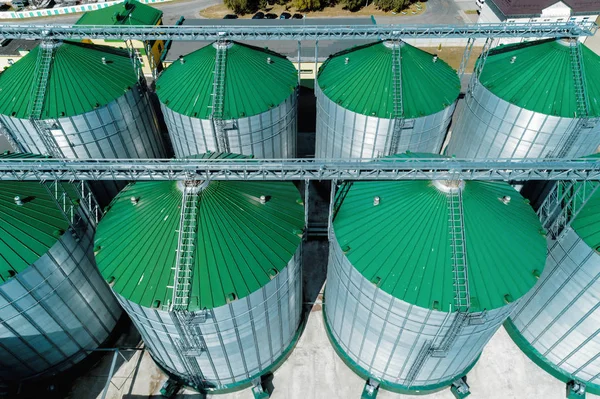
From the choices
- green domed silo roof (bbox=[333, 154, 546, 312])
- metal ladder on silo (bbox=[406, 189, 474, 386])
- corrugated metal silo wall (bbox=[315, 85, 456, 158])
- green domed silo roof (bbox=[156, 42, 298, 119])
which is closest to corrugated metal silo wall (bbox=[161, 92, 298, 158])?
green domed silo roof (bbox=[156, 42, 298, 119])

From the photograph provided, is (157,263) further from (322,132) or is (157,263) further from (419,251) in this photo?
(322,132)

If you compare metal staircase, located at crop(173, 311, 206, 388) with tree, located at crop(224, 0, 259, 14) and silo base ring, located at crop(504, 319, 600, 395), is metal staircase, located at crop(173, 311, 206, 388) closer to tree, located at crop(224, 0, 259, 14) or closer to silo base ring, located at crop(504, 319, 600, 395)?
silo base ring, located at crop(504, 319, 600, 395)

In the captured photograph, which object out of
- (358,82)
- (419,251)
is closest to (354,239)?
(419,251)

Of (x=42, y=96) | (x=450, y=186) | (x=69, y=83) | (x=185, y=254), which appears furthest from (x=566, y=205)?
(x=42, y=96)

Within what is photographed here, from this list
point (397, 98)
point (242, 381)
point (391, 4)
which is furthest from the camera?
point (391, 4)

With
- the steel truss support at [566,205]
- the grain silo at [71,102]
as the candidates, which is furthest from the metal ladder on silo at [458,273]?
the grain silo at [71,102]

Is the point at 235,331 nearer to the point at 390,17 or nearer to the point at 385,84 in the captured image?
the point at 385,84
